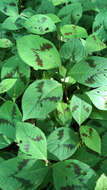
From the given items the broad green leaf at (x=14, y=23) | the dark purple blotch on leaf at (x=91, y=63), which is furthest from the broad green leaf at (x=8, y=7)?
A: the dark purple blotch on leaf at (x=91, y=63)

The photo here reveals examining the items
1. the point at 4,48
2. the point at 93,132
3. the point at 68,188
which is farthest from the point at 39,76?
the point at 68,188

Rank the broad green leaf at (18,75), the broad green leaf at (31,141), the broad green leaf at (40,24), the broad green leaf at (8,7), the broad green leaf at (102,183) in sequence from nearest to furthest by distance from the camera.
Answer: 1. the broad green leaf at (102,183)
2. the broad green leaf at (31,141)
3. the broad green leaf at (18,75)
4. the broad green leaf at (40,24)
5. the broad green leaf at (8,7)

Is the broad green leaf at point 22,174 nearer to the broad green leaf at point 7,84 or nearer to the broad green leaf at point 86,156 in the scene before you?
the broad green leaf at point 86,156

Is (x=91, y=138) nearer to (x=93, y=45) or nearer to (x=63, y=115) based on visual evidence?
(x=63, y=115)

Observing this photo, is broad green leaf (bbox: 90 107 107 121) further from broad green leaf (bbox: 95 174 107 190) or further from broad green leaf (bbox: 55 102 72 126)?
broad green leaf (bbox: 95 174 107 190)

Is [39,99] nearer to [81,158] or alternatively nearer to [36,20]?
[81,158]

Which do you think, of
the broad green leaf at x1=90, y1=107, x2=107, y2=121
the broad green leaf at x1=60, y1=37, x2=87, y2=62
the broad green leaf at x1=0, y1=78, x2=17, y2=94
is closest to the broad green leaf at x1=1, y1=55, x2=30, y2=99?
the broad green leaf at x1=0, y1=78, x2=17, y2=94

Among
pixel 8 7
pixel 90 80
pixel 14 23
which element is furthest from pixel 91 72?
pixel 8 7
